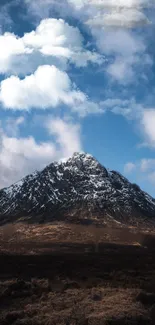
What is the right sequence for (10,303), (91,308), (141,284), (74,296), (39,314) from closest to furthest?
1. (39,314)
2. (91,308)
3. (10,303)
4. (74,296)
5. (141,284)

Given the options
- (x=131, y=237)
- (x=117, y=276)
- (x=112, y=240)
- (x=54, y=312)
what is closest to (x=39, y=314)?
(x=54, y=312)

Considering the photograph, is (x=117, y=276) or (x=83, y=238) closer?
(x=117, y=276)

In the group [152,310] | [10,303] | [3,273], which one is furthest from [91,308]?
[3,273]

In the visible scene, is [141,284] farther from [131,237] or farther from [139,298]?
[131,237]

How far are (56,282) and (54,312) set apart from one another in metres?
16.5

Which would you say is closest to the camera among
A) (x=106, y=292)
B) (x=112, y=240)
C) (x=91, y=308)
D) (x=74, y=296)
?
(x=91, y=308)

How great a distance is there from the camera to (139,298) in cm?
3011

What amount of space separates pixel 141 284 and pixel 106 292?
7.75 metres

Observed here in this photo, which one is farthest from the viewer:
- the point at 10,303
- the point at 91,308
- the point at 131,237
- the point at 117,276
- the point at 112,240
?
the point at 131,237

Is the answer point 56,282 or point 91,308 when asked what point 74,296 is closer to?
point 91,308

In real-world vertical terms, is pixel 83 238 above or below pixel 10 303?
above

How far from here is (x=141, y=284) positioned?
39.4 m

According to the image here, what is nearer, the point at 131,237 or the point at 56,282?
the point at 56,282

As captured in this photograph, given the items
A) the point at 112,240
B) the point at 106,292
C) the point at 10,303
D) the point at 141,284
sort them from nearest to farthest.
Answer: the point at 10,303 < the point at 106,292 < the point at 141,284 < the point at 112,240
